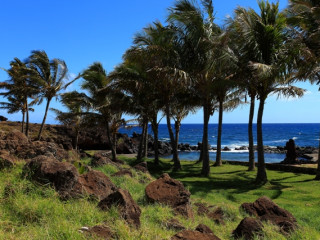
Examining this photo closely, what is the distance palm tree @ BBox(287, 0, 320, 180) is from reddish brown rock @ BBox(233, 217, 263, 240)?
11.0 metres

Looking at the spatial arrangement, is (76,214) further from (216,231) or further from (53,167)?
(216,231)

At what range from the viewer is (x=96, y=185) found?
7102mm

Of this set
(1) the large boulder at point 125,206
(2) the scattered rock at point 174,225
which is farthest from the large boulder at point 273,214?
(1) the large boulder at point 125,206

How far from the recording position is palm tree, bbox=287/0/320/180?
14.9 metres

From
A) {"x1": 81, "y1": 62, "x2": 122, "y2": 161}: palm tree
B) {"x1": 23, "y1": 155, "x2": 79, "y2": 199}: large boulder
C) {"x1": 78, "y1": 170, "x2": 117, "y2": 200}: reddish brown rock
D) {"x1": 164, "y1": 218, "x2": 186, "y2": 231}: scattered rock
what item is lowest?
{"x1": 164, "y1": 218, "x2": 186, "y2": 231}: scattered rock

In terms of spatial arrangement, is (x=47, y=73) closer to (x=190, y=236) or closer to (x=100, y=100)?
(x=100, y=100)

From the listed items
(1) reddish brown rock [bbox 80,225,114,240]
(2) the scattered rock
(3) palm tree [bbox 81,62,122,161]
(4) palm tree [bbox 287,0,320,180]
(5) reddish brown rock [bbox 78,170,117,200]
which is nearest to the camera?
(1) reddish brown rock [bbox 80,225,114,240]

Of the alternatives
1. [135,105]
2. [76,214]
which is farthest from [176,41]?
[76,214]

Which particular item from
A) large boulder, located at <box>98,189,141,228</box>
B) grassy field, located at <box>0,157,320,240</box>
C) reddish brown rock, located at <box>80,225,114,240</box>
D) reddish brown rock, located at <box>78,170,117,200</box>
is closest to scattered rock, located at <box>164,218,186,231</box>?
grassy field, located at <box>0,157,320,240</box>

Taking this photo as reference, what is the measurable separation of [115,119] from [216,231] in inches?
865

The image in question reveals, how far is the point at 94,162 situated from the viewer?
13047 mm

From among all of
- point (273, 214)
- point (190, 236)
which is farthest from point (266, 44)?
point (190, 236)

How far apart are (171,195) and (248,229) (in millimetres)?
2121

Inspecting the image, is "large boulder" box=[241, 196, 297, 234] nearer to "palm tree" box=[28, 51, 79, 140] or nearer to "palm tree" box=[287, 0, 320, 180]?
"palm tree" box=[287, 0, 320, 180]
